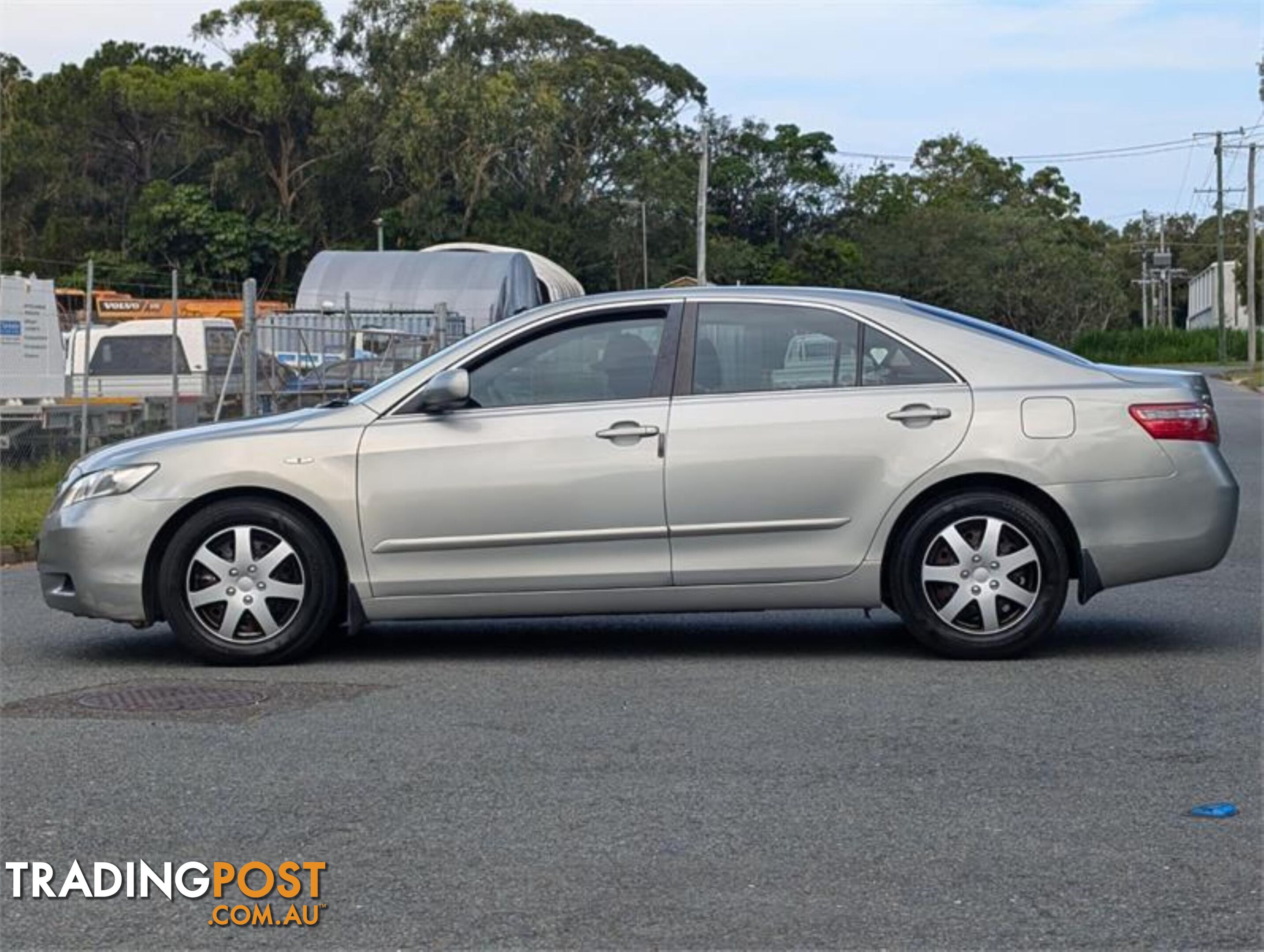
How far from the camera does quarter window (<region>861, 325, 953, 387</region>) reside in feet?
28.1

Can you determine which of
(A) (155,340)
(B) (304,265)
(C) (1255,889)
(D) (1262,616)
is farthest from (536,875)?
(B) (304,265)

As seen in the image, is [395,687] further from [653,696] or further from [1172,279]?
[1172,279]

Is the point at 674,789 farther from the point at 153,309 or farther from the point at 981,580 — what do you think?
the point at 153,309

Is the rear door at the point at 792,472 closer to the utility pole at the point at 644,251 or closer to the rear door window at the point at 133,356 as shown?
the rear door window at the point at 133,356

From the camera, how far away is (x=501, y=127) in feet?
218

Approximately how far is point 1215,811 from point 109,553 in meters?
4.90

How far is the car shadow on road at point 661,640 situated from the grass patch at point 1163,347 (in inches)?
3009

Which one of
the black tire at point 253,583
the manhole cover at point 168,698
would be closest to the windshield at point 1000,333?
the black tire at point 253,583

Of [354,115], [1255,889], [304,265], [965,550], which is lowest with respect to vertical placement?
[1255,889]

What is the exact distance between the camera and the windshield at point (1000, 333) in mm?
8672

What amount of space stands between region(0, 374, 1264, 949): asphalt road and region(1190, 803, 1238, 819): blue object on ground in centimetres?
4

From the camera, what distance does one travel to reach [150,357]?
26.1m

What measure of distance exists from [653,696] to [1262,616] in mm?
3502

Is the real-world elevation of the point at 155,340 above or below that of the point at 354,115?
below
